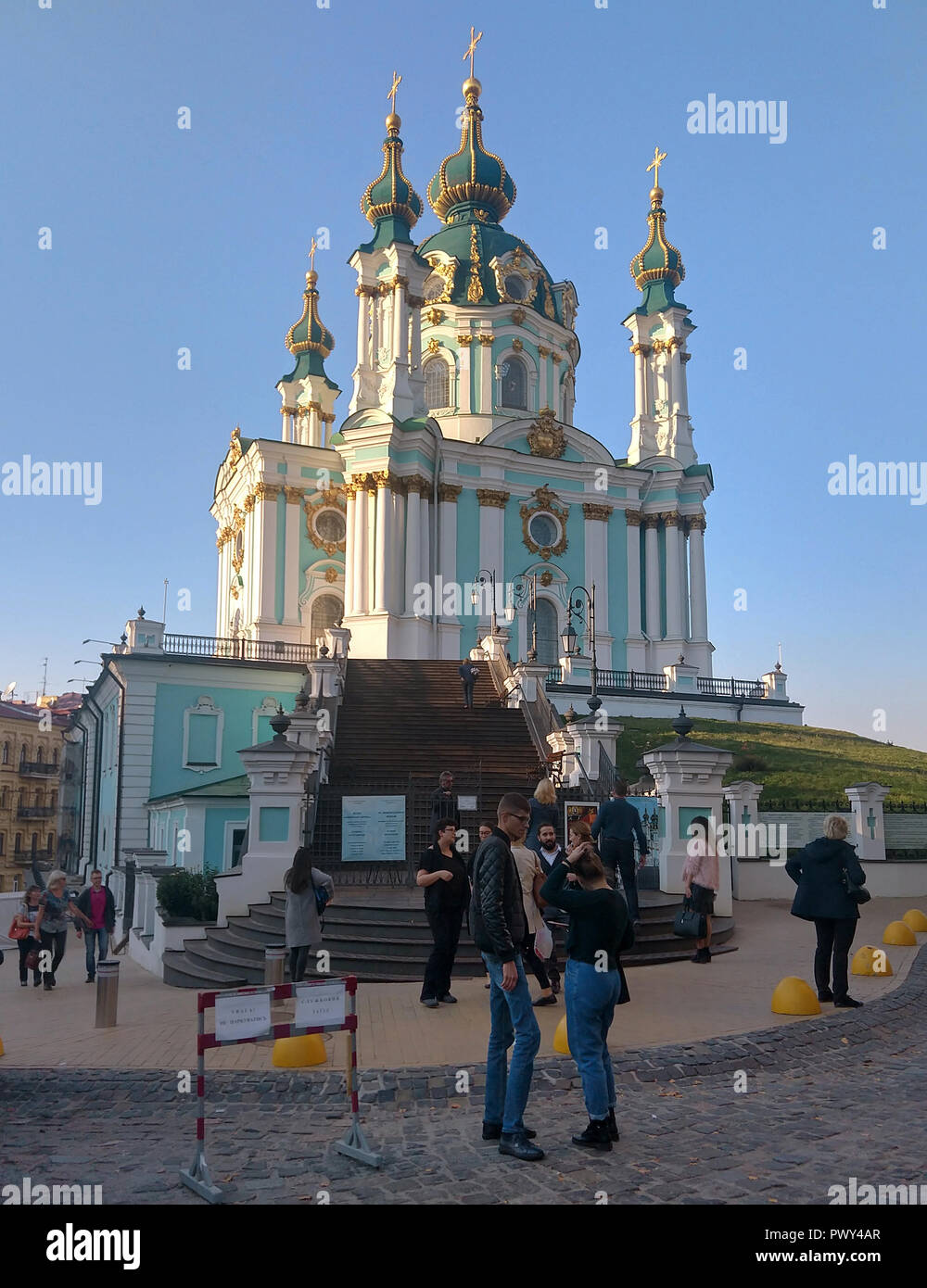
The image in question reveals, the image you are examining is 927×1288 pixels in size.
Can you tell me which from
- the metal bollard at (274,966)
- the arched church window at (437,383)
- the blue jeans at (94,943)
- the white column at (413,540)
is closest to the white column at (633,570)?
the white column at (413,540)

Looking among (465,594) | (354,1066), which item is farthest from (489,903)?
(465,594)

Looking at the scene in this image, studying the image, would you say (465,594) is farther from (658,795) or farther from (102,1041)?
(102,1041)

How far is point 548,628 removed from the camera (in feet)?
138

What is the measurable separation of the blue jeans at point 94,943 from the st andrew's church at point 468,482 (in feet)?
76.2

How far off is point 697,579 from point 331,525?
15407 mm

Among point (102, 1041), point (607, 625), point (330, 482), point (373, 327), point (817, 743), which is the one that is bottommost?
point (102, 1041)

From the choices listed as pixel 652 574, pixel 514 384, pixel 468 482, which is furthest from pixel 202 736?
pixel 514 384

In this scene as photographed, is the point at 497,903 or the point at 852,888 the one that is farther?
the point at 852,888

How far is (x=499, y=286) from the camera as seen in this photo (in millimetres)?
46469

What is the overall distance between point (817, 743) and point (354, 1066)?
29.3 m

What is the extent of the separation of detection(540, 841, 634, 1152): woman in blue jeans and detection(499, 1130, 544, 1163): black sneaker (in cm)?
35

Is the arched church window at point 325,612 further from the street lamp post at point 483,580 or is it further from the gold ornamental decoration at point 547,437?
the gold ornamental decoration at point 547,437

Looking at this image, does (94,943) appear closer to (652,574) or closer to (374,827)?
(374,827)

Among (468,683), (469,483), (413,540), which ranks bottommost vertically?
(468,683)
